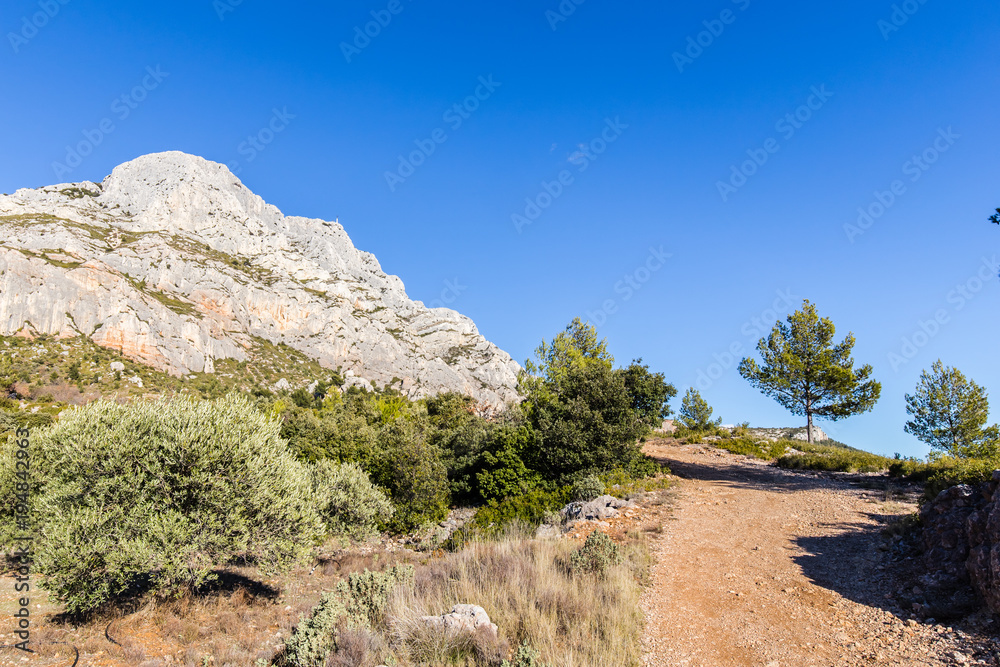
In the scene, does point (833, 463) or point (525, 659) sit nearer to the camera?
point (525, 659)

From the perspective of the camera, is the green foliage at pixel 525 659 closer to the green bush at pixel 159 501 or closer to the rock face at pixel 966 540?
the rock face at pixel 966 540

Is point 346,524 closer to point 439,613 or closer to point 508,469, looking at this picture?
point 508,469

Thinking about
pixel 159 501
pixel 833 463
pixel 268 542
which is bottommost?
pixel 268 542

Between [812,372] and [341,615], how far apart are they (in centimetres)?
3090

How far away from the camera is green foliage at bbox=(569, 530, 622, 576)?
837cm

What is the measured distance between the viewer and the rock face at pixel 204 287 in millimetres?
66688

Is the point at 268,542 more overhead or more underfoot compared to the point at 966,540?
more underfoot

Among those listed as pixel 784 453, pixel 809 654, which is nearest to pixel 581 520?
pixel 809 654

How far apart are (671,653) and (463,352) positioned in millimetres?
110691

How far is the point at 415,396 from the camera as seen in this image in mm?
79000

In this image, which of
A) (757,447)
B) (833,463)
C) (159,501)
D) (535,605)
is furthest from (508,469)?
(757,447)

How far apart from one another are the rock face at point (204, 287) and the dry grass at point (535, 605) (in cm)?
7569

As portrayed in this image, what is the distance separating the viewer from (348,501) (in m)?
16.1

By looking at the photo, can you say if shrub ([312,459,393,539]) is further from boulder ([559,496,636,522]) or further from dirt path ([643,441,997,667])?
dirt path ([643,441,997,667])
